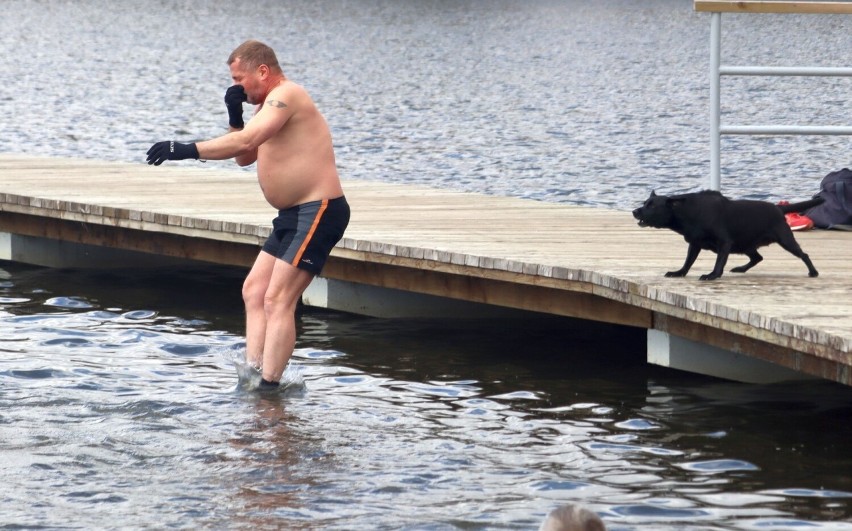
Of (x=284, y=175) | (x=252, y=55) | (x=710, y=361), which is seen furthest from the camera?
(x=710, y=361)

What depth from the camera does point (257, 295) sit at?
344 inches

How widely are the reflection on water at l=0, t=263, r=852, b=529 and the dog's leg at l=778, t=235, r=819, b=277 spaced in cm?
72

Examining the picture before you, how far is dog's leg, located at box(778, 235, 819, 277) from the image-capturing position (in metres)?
8.90

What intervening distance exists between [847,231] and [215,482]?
655 centimetres

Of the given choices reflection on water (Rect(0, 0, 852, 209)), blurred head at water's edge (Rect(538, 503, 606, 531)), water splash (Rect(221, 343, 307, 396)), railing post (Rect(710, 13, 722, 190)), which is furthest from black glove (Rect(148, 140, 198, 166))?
reflection on water (Rect(0, 0, 852, 209))

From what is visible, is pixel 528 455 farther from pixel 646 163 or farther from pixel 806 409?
pixel 646 163

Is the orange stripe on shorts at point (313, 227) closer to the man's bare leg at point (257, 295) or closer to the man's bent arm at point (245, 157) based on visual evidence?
the man's bare leg at point (257, 295)

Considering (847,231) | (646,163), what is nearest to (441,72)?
(646,163)

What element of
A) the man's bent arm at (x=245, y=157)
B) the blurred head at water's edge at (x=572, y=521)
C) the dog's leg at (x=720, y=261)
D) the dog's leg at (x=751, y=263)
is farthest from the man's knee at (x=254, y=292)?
the blurred head at water's edge at (x=572, y=521)

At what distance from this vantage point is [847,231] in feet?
38.6

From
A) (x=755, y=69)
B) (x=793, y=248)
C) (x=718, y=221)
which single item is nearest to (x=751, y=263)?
(x=793, y=248)

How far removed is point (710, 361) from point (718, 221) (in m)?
0.99

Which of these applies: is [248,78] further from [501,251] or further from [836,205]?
[836,205]

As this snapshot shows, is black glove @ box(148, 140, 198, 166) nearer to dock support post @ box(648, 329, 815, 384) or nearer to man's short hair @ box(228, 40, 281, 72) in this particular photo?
man's short hair @ box(228, 40, 281, 72)
